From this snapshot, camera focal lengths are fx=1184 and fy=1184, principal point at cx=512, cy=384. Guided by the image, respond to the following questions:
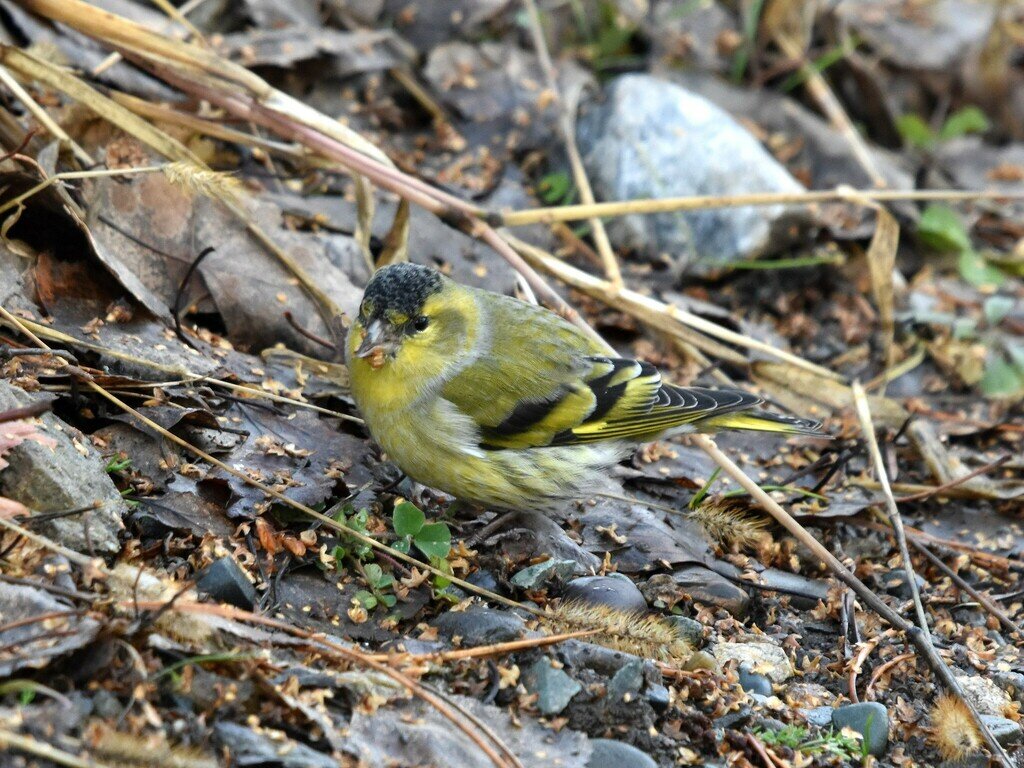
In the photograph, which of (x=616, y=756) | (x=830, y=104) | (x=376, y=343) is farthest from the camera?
(x=830, y=104)

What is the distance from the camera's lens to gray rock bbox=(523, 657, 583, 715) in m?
3.04

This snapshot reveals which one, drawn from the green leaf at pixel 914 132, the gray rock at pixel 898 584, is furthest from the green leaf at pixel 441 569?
the green leaf at pixel 914 132

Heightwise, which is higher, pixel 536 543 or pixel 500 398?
pixel 500 398

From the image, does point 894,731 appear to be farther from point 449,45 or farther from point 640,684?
point 449,45

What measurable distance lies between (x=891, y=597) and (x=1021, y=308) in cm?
286

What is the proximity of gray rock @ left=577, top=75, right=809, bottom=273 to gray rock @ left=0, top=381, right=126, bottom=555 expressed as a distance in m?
3.47

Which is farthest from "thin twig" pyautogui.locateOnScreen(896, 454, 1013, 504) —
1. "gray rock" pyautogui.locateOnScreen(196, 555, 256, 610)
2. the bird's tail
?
"gray rock" pyautogui.locateOnScreen(196, 555, 256, 610)

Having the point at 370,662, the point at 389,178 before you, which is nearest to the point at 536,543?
the point at 370,662

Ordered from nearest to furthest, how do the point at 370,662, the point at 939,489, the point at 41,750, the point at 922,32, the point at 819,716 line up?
the point at 41,750 < the point at 370,662 < the point at 819,716 < the point at 939,489 < the point at 922,32

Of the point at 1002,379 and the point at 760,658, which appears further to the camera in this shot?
the point at 1002,379

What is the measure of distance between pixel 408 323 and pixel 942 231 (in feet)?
12.4

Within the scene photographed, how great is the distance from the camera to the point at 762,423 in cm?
442

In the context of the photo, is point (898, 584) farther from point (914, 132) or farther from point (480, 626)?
point (914, 132)

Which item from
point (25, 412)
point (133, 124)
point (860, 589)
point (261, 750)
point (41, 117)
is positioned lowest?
point (860, 589)
